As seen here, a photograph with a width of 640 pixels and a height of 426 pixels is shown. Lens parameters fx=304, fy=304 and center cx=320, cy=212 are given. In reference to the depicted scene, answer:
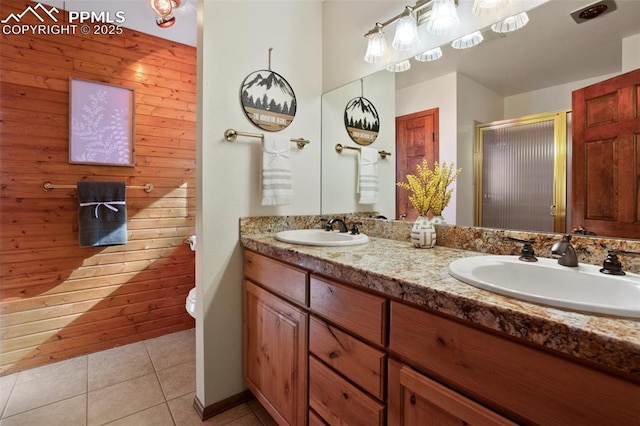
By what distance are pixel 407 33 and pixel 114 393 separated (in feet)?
8.17

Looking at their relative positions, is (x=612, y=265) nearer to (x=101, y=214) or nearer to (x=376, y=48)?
(x=376, y=48)

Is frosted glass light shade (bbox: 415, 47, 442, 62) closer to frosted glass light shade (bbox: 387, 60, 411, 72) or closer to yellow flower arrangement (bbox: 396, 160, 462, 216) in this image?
frosted glass light shade (bbox: 387, 60, 411, 72)

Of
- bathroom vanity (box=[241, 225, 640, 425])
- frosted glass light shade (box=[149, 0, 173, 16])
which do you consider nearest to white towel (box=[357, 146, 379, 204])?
bathroom vanity (box=[241, 225, 640, 425])

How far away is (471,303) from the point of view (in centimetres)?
65

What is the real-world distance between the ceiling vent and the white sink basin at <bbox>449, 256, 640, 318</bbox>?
2.63ft

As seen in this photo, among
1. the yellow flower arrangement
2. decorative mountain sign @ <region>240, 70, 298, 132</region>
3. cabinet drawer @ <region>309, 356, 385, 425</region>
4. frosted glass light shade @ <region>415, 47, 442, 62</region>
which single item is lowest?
cabinet drawer @ <region>309, 356, 385, 425</region>

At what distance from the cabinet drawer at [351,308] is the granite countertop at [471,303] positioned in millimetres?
39

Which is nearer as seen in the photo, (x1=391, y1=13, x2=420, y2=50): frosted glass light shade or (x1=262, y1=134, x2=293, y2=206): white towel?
(x1=391, y1=13, x2=420, y2=50): frosted glass light shade

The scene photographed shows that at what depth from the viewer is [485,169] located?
1253mm

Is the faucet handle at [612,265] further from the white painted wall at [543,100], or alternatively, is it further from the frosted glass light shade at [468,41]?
the frosted glass light shade at [468,41]

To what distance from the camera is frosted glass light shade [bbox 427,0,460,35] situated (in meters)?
1.29

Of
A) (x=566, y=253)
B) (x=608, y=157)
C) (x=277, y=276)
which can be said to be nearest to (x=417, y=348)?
(x=566, y=253)

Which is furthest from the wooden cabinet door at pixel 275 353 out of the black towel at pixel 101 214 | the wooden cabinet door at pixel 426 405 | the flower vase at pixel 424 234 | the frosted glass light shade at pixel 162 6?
the frosted glass light shade at pixel 162 6

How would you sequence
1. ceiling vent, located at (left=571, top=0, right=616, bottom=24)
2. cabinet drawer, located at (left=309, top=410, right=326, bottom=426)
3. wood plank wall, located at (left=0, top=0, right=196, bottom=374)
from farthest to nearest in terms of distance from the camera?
wood plank wall, located at (left=0, top=0, right=196, bottom=374) → cabinet drawer, located at (left=309, top=410, right=326, bottom=426) → ceiling vent, located at (left=571, top=0, right=616, bottom=24)
